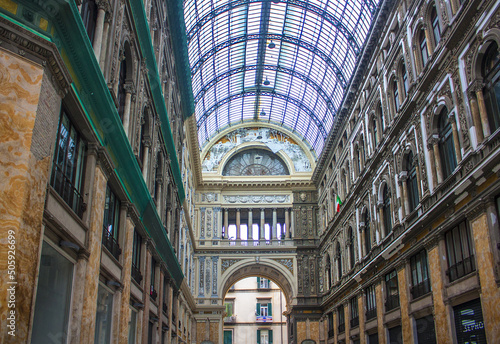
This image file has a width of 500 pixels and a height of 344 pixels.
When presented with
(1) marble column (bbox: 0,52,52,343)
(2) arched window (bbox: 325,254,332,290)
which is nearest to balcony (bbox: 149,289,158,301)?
(1) marble column (bbox: 0,52,52,343)

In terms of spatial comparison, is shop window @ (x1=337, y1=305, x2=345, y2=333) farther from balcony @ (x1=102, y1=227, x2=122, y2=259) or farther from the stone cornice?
the stone cornice

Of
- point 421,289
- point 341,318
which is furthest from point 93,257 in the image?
point 341,318

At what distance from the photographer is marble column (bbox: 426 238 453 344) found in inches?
711

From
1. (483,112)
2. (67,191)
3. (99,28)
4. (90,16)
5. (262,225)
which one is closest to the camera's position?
(67,191)

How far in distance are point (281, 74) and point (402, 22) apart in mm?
23721

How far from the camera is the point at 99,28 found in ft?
45.1

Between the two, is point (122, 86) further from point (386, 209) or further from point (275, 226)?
point (275, 226)

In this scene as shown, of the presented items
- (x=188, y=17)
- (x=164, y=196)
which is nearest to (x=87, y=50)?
(x=164, y=196)

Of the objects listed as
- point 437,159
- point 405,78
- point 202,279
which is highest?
point 405,78

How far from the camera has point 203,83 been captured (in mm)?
43812

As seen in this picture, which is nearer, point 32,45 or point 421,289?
point 32,45

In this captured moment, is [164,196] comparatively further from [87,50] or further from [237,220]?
[237,220]

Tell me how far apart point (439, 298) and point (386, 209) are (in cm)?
804

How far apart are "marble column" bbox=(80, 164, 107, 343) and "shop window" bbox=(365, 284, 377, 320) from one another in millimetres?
18231
